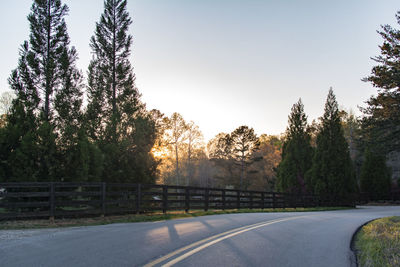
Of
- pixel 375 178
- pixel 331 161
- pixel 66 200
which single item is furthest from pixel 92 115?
pixel 375 178

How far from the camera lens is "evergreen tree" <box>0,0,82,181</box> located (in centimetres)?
1288

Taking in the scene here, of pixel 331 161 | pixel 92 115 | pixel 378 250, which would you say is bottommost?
pixel 378 250

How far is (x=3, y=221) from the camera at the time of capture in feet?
35.3

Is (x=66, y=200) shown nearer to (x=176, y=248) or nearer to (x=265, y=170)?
(x=176, y=248)

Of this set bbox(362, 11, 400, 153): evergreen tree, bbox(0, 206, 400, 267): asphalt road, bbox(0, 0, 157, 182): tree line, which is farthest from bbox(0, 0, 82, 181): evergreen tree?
bbox(362, 11, 400, 153): evergreen tree

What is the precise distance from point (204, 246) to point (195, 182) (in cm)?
6065

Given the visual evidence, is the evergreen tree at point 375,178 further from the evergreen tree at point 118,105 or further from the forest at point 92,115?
the evergreen tree at point 118,105

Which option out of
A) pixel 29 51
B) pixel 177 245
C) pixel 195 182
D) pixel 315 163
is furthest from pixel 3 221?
pixel 195 182

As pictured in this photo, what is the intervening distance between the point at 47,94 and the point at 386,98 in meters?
17.4

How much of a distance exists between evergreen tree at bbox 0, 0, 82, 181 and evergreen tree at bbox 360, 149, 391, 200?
37240 millimetres

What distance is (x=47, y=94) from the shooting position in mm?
16078

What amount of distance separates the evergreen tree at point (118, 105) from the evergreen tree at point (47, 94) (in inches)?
83.9

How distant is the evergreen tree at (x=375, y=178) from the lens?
41.2m

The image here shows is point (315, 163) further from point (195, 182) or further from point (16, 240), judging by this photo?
point (195, 182)
